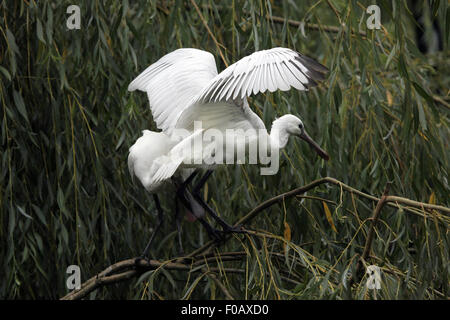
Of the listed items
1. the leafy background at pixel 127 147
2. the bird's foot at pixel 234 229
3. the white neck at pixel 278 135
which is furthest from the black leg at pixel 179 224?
the white neck at pixel 278 135

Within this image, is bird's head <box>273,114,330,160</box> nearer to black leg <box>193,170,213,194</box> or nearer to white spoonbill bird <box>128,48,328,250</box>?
white spoonbill bird <box>128,48,328,250</box>

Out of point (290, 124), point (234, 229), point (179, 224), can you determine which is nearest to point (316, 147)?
point (290, 124)

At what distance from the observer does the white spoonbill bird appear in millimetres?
2037

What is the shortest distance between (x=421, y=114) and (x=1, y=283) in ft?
4.91

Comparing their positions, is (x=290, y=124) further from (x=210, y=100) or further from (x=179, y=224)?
(x=179, y=224)

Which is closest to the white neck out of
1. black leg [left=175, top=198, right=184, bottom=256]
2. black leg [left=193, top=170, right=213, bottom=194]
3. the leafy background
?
the leafy background

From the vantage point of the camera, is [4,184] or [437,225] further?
[4,184]

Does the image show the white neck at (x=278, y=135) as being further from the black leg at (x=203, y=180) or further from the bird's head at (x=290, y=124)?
the black leg at (x=203, y=180)

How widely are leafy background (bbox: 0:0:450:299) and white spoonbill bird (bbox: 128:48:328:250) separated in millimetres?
89

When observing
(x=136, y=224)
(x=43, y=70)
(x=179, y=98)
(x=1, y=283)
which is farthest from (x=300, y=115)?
(x=1, y=283)

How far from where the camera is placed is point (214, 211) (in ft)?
8.71

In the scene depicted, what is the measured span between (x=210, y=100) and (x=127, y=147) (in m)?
0.58

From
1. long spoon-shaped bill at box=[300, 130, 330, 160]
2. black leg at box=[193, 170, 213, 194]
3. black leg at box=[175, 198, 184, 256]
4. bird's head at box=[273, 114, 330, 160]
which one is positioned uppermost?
bird's head at box=[273, 114, 330, 160]

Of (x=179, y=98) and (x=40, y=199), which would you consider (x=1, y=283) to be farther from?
(x=179, y=98)
